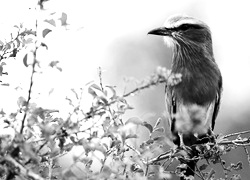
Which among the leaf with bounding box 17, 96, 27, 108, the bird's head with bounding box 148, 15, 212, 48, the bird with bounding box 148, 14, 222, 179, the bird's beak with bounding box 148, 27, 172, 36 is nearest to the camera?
the leaf with bounding box 17, 96, 27, 108

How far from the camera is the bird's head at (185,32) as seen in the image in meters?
4.40

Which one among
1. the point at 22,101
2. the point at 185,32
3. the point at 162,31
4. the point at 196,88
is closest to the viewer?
the point at 22,101

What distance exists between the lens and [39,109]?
165cm

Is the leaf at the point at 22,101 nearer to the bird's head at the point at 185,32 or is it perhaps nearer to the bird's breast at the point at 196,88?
the bird's breast at the point at 196,88

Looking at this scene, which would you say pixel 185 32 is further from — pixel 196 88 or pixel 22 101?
pixel 22 101

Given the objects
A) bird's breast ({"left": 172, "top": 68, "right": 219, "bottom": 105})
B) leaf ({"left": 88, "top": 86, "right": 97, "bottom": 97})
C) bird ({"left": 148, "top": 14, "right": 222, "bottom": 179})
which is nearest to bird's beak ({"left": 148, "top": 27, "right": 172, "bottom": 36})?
bird ({"left": 148, "top": 14, "right": 222, "bottom": 179})

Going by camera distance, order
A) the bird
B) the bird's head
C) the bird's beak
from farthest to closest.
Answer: the bird's head < the bird's beak < the bird

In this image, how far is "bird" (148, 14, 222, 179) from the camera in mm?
3980

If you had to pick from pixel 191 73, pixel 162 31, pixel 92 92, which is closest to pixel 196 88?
pixel 191 73

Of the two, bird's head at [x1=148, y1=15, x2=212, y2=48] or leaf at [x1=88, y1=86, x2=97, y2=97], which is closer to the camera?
leaf at [x1=88, y1=86, x2=97, y2=97]

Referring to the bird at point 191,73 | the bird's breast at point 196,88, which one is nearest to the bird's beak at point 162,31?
the bird at point 191,73

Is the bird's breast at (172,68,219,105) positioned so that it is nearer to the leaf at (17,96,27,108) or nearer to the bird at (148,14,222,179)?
the bird at (148,14,222,179)

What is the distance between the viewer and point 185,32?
4488mm

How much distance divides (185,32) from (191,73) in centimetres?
50
